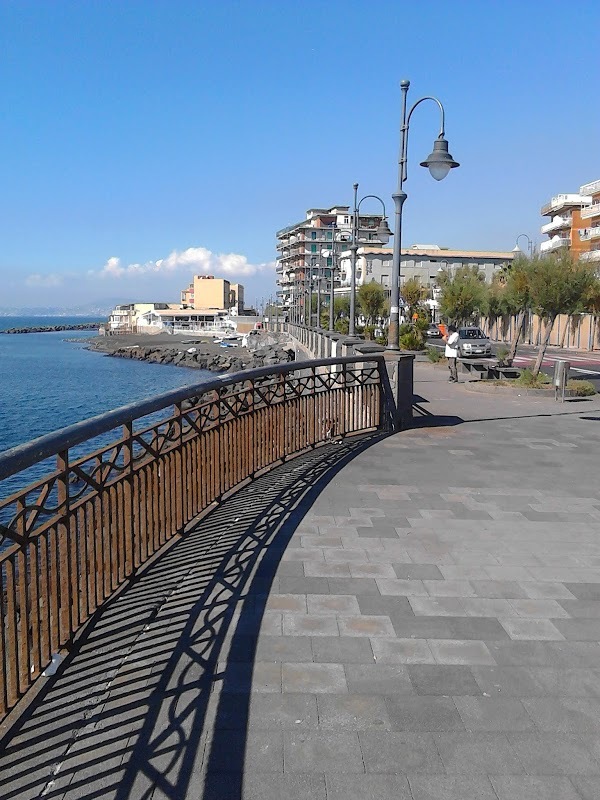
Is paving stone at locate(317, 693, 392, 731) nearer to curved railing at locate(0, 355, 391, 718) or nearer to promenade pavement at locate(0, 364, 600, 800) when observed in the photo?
promenade pavement at locate(0, 364, 600, 800)

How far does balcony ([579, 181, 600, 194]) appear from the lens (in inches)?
2239

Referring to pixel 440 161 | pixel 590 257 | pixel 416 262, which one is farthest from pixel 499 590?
pixel 416 262

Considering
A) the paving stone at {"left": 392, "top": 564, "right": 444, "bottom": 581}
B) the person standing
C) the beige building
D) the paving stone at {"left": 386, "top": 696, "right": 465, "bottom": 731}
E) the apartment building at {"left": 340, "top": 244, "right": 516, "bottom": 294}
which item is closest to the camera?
the paving stone at {"left": 386, "top": 696, "right": 465, "bottom": 731}

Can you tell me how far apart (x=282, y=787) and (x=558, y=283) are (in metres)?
18.2

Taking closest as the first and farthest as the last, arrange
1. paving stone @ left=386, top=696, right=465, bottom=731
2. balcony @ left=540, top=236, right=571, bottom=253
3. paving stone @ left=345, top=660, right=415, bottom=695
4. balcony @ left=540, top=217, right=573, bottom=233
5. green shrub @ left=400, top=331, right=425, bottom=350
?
paving stone @ left=386, top=696, right=465, bottom=731 → paving stone @ left=345, top=660, right=415, bottom=695 → green shrub @ left=400, top=331, right=425, bottom=350 → balcony @ left=540, top=236, right=571, bottom=253 → balcony @ left=540, top=217, right=573, bottom=233

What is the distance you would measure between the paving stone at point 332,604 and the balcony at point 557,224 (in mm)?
66465

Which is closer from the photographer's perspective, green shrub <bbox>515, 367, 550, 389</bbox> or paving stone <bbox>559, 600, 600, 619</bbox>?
paving stone <bbox>559, 600, 600, 619</bbox>

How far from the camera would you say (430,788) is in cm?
275

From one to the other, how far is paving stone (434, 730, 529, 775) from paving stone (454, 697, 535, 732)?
0.24ft

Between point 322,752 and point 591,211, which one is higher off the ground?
point 591,211

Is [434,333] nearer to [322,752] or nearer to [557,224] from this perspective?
[557,224]

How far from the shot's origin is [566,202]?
65438 mm

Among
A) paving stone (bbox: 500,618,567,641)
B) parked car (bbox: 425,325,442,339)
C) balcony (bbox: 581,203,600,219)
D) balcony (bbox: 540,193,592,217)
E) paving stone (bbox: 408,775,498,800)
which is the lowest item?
parked car (bbox: 425,325,442,339)

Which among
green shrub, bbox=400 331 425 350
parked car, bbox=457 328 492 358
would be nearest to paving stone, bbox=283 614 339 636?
green shrub, bbox=400 331 425 350
